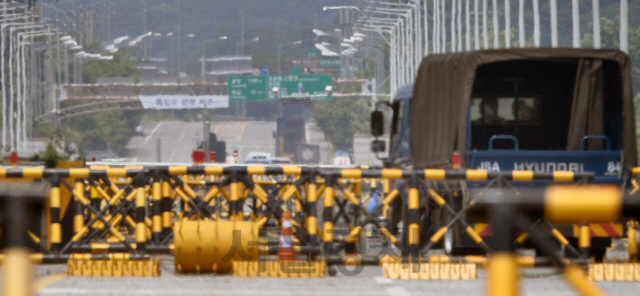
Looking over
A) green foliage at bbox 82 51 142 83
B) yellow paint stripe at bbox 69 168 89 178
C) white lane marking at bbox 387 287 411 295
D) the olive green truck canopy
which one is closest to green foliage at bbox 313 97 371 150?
green foliage at bbox 82 51 142 83

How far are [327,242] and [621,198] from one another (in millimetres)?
7726

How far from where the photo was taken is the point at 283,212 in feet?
35.6

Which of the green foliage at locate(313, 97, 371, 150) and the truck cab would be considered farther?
the green foliage at locate(313, 97, 371, 150)

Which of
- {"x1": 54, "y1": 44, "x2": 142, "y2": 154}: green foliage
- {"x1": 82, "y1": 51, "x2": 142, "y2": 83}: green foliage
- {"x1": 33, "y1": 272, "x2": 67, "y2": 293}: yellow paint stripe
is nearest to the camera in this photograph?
{"x1": 33, "y1": 272, "x2": 67, "y2": 293}: yellow paint stripe

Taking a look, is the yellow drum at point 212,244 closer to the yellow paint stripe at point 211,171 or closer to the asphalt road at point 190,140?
the yellow paint stripe at point 211,171

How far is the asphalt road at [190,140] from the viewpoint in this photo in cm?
12512

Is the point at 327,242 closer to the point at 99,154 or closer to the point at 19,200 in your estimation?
the point at 19,200

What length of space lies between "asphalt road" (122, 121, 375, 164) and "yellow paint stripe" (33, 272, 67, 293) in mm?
99264

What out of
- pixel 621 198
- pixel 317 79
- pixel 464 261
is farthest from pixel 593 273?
pixel 317 79

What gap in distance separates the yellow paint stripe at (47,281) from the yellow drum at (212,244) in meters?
1.16

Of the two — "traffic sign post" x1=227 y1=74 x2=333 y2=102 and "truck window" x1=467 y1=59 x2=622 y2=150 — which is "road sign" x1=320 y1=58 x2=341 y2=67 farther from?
"truck window" x1=467 y1=59 x2=622 y2=150

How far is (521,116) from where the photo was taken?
13.4 meters

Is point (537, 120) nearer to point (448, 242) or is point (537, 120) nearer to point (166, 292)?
point (448, 242)

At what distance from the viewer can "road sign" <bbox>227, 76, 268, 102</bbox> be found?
83.6 metres
